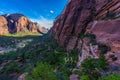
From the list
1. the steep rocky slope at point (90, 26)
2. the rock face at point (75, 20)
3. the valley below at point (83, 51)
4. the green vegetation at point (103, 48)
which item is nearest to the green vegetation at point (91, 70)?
the valley below at point (83, 51)

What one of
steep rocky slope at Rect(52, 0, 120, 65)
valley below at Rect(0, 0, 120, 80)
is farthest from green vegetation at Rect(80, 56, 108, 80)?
steep rocky slope at Rect(52, 0, 120, 65)

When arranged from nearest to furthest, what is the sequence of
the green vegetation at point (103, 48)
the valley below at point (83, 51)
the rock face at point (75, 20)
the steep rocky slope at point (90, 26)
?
the valley below at point (83, 51)
the green vegetation at point (103, 48)
the steep rocky slope at point (90, 26)
the rock face at point (75, 20)

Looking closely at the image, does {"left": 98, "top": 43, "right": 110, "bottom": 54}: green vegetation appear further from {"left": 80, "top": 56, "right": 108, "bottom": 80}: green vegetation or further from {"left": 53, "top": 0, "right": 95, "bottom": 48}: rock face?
{"left": 53, "top": 0, "right": 95, "bottom": 48}: rock face

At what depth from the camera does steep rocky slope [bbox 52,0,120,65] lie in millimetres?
77375

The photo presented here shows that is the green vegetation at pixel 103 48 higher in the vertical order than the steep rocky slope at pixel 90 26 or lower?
Result: lower

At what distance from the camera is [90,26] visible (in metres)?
99.9

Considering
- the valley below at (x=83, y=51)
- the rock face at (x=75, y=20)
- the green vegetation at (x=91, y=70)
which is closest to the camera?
the green vegetation at (x=91, y=70)

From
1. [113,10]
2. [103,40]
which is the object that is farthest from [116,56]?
[113,10]

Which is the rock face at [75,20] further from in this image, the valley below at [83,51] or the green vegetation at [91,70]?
the green vegetation at [91,70]

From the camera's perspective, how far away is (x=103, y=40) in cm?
7856

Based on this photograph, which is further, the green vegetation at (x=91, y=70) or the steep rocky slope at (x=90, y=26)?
the steep rocky slope at (x=90, y=26)

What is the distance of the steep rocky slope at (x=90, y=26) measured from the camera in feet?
254

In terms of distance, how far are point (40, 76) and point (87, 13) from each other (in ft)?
220

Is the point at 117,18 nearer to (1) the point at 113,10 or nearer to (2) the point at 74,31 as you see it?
(1) the point at 113,10
